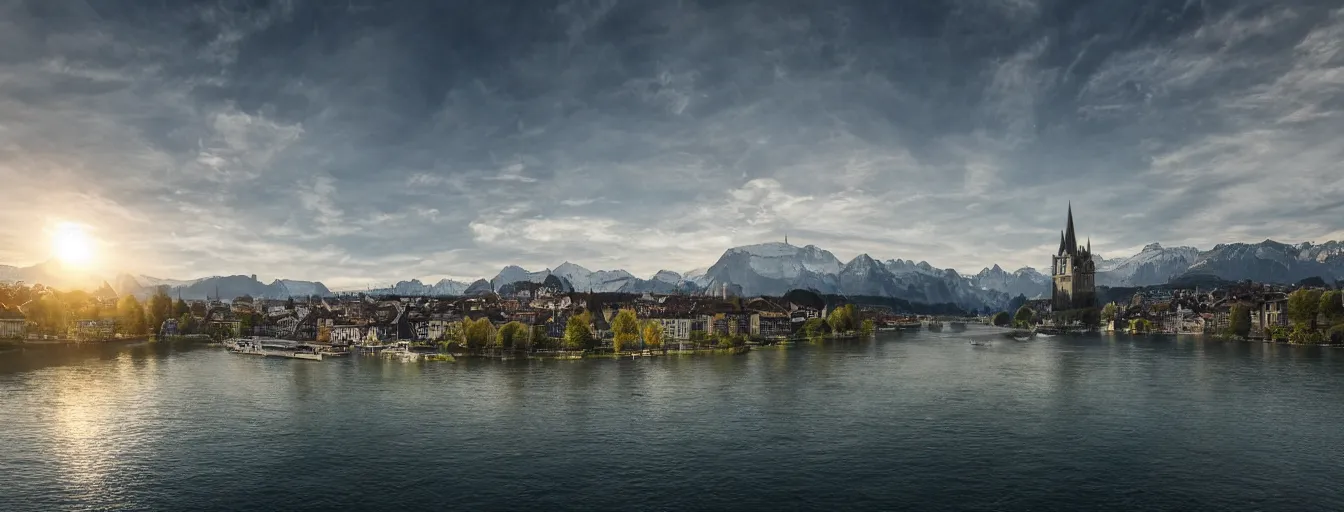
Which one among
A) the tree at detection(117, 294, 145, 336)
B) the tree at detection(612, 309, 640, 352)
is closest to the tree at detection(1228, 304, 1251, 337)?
the tree at detection(612, 309, 640, 352)

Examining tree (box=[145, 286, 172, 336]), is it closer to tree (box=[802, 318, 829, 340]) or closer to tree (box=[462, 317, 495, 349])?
tree (box=[462, 317, 495, 349])

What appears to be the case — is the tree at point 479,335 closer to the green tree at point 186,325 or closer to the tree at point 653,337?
the tree at point 653,337

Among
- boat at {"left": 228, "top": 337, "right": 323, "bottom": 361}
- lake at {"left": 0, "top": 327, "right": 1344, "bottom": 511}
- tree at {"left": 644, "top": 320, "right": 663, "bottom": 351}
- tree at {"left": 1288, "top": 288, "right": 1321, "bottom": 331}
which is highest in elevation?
tree at {"left": 1288, "top": 288, "right": 1321, "bottom": 331}

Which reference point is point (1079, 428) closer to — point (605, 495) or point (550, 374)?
point (605, 495)

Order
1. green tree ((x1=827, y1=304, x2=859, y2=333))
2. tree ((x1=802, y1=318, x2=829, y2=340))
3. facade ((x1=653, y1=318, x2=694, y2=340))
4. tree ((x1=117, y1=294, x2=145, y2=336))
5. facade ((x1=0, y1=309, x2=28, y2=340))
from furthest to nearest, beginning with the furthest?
green tree ((x1=827, y1=304, x2=859, y2=333)), tree ((x1=802, y1=318, x2=829, y2=340)), tree ((x1=117, y1=294, x2=145, y2=336)), facade ((x1=653, y1=318, x2=694, y2=340)), facade ((x1=0, y1=309, x2=28, y2=340))

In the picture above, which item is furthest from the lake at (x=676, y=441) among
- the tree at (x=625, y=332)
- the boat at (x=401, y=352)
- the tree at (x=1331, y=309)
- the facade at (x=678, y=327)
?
the facade at (x=678, y=327)

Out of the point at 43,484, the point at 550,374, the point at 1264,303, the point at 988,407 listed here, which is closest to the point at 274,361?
the point at 550,374

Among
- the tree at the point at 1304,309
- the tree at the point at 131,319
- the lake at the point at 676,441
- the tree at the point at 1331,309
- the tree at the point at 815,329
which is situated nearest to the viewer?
the lake at the point at 676,441
